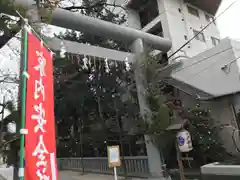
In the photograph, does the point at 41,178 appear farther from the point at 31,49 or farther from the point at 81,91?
the point at 81,91

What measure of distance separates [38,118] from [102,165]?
8098 mm

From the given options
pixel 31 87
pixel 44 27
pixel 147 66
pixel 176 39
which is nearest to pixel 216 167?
pixel 31 87

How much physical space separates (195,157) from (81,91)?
591 centimetres

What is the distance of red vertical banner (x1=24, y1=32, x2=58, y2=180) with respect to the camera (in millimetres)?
2338

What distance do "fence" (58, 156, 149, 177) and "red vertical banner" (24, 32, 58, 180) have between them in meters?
5.97

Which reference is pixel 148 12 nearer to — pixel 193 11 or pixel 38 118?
pixel 193 11

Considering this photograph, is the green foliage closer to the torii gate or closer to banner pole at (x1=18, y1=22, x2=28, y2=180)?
banner pole at (x1=18, y1=22, x2=28, y2=180)

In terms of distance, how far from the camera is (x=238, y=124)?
29.6 ft

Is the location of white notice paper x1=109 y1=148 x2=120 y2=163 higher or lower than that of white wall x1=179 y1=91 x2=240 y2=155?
lower

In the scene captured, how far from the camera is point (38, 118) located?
253 cm

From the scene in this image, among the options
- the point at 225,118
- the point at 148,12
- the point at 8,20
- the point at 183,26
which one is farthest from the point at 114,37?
the point at 148,12

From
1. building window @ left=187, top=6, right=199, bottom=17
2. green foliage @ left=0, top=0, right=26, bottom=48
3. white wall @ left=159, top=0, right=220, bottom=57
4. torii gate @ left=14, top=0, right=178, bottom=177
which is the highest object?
building window @ left=187, top=6, right=199, bottom=17

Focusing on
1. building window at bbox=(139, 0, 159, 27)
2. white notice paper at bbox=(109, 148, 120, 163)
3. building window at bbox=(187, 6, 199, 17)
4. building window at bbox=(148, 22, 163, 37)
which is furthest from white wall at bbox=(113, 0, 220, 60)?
white notice paper at bbox=(109, 148, 120, 163)

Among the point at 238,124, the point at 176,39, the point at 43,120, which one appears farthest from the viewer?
the point at 176,39
